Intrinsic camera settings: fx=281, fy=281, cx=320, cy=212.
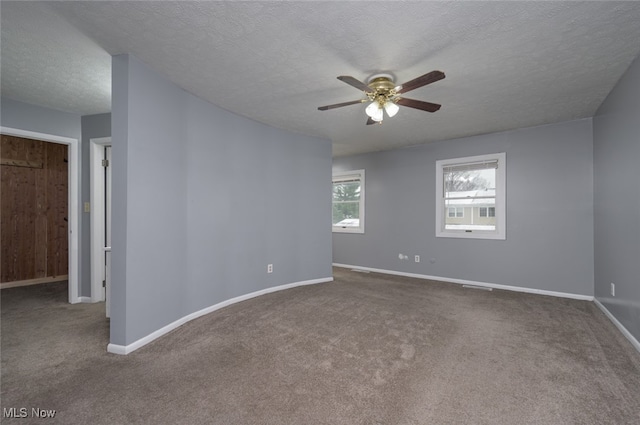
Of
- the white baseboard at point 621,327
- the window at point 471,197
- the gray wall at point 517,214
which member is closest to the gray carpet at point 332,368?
the white baseboard at point 621,327

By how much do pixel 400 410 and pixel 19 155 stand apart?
255 inches

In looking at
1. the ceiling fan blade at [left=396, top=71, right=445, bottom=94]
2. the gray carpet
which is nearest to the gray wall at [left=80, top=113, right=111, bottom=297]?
the gray carpet

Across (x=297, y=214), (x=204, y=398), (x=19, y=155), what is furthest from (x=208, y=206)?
(x=19, y=155)

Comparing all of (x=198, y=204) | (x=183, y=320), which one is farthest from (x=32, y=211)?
(x=183, y=320)

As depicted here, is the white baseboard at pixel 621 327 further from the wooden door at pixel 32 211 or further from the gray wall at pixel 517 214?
the wooden door at pixel 32 211

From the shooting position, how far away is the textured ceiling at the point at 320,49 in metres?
1.87

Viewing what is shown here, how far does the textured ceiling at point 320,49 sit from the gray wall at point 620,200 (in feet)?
0.88

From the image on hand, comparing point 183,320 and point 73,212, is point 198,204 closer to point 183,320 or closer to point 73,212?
point 183,320

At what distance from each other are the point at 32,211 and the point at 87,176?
195cm

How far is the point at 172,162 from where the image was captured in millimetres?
2865

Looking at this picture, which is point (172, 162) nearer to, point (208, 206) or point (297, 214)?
point (208, 206)

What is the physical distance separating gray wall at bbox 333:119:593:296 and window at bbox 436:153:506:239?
0.11 metres

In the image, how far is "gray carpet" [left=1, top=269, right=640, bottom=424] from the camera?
1.67 metres

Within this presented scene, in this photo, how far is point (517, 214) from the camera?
443cm
